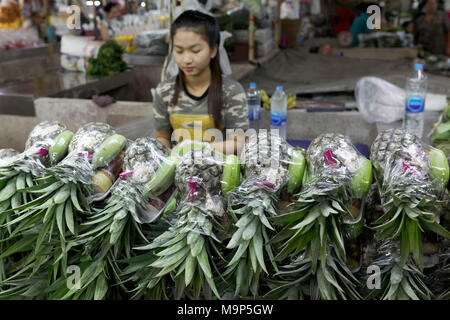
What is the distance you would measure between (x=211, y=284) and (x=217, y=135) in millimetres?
1471

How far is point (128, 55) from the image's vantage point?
6699mm

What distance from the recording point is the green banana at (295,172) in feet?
4.20

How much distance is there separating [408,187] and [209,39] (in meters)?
1.52

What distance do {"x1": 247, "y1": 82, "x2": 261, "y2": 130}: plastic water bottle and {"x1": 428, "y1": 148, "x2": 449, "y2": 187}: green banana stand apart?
2706mm

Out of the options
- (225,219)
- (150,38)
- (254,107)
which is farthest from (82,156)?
(150,38)

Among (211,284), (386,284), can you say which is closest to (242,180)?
(211,284)

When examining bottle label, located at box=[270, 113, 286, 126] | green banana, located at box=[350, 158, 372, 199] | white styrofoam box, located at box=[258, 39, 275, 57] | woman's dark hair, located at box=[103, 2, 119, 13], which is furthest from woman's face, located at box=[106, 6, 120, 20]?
green banana, located at box=[350, 158, 372, 199]

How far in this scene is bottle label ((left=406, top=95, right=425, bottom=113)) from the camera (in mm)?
3199

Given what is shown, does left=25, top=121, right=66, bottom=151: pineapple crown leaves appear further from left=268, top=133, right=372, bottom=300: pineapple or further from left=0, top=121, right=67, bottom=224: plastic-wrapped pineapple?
left=268, top=133, right=372, bottom=300: pineapple

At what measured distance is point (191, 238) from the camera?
3.81 feet

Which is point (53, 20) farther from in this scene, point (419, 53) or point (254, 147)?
point (254, 147)

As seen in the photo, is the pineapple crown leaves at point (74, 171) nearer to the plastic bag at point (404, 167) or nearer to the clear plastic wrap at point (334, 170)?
the clear plastic wrap at point (334, 170)

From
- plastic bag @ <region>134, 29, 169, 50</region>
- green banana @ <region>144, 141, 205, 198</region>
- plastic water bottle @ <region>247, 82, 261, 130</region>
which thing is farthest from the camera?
plastic bag @ <region>134, 29, 169, 50</region>
